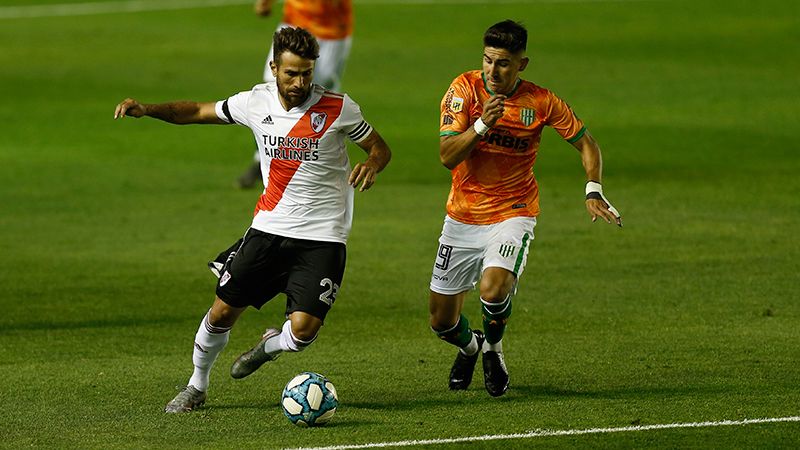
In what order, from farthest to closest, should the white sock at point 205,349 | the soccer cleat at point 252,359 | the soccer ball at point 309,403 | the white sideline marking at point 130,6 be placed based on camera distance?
the white sideline marking at point 130,6 < the soccer cleat at point 252,359 < the white sock at point 205,349 < the soccer ball at point 309,403

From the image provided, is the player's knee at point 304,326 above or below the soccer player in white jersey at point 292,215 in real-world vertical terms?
below

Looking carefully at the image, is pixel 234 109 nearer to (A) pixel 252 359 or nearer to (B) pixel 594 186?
(A) pixel 252 359

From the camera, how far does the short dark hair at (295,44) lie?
9.13 metres

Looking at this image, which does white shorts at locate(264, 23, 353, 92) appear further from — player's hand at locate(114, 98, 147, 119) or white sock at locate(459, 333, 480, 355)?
player's hand at locate(114, 98, 147, 119)

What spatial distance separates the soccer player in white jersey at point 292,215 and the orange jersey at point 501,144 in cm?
75

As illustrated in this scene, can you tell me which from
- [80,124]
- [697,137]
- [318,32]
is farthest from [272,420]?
[80,124]

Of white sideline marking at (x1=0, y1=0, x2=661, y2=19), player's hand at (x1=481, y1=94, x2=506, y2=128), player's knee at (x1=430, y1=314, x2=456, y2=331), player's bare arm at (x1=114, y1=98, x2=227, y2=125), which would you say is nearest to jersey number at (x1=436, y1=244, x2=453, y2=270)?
player's knee at (x1=430, y1=314, x2=456, y2=331)

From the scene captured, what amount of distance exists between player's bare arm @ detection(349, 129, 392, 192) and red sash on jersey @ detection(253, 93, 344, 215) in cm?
27

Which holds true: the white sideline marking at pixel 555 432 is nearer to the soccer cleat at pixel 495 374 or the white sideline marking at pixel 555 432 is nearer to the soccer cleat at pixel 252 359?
the soccer cleat at pixel 495 374

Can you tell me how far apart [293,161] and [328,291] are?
0.84 meters

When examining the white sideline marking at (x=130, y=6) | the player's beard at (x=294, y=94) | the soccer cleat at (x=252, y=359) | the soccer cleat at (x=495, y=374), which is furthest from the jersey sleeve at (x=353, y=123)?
the white sideline marking at (x=130, y=6)

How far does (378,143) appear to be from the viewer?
31.2 ft

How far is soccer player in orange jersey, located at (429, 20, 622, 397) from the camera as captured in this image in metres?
9.75

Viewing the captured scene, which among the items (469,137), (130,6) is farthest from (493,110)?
(130,6)
